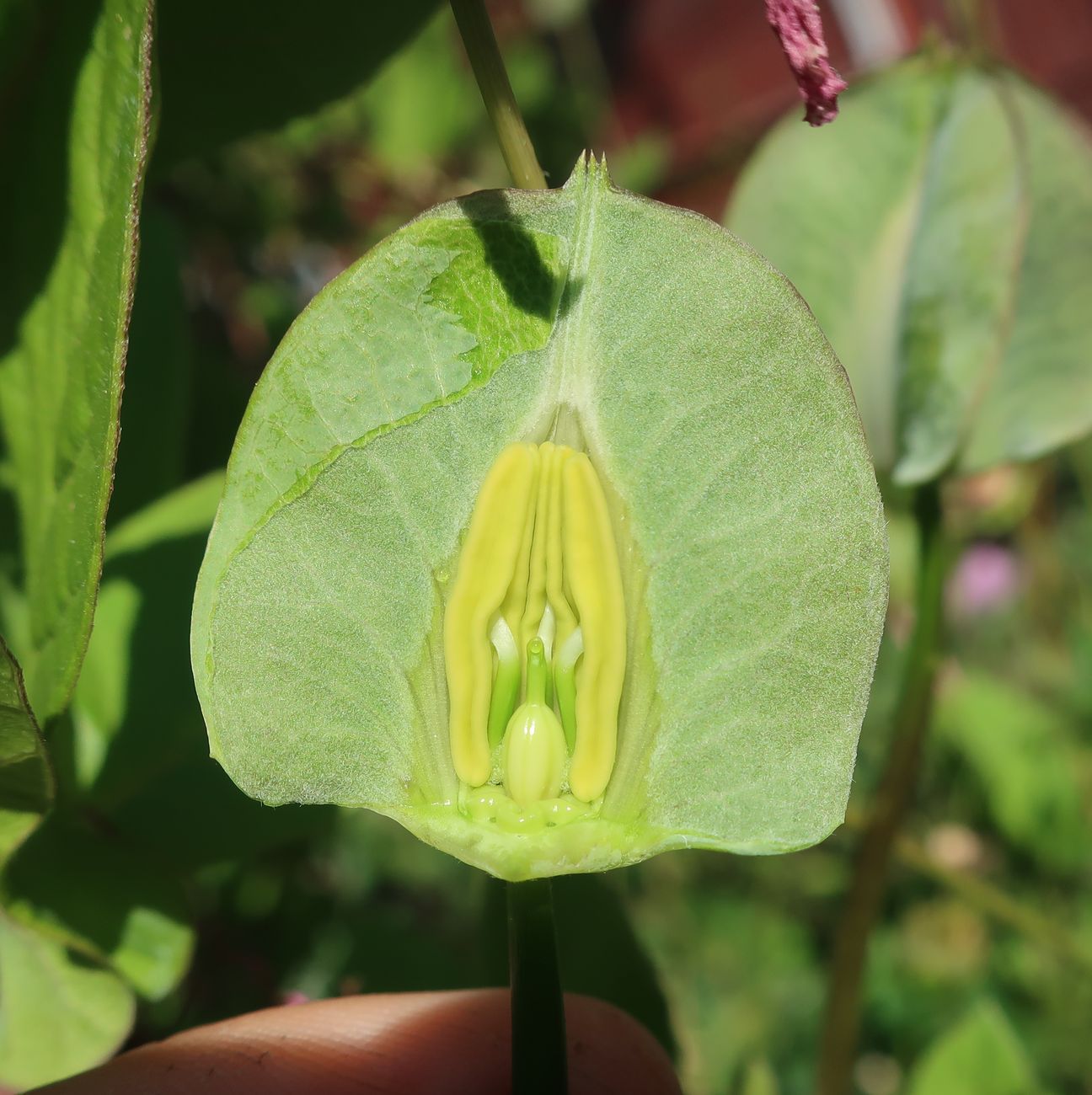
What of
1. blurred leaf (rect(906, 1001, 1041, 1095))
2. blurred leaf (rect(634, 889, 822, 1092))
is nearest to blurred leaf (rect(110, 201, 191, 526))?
blurred leaf (rect(906, 1001, 1041, 1095))

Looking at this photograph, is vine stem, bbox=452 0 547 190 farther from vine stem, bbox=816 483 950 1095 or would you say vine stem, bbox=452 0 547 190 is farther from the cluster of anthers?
vine stem, bbox=816 483 950 1095

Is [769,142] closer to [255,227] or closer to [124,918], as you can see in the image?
[124,918]

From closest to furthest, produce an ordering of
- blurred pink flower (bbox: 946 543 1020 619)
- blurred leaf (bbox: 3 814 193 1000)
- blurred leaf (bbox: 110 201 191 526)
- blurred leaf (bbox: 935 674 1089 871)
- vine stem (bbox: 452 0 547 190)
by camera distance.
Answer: vine stem (bbox: 452 0 547 190), blurred leaf (bbox: 3 814 193 1000), blurred leaf (bbox: 110 201 191 526), blurred leaf (bbox: 935 674 1089 871), blurred pink flower (bbox: 946 543 1020 619)

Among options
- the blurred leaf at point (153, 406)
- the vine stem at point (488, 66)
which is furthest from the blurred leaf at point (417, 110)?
the vine stem at point (488, 66)

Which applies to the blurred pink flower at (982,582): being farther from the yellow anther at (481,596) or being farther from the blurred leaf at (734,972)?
the yellow anther at (481,596)

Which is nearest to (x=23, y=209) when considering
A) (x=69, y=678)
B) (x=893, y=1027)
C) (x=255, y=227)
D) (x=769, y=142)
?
(x=69, y=678)

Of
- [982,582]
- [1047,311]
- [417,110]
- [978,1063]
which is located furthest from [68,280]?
[982,582]
